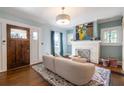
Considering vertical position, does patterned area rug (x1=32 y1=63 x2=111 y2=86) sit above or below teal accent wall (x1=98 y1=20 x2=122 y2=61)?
below

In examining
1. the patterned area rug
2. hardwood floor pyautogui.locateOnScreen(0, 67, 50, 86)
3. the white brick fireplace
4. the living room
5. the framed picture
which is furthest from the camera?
the framed picture

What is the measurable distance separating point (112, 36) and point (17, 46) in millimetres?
4623

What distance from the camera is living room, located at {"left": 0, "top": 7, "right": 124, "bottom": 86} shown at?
2900mm

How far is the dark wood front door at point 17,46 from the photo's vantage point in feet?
12.8

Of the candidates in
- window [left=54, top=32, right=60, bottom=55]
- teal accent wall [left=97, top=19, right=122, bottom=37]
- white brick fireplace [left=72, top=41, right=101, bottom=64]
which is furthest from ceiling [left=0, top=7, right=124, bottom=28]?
window [left=54, top=32, right=60, bottom=55]

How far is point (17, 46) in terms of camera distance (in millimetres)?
4207

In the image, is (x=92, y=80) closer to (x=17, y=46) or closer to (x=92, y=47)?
(x=92, y=47)

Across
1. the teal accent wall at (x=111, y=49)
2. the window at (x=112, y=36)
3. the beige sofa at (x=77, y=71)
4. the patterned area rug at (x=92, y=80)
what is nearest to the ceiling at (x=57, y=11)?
the teal accent wall at (x=111, y=49)

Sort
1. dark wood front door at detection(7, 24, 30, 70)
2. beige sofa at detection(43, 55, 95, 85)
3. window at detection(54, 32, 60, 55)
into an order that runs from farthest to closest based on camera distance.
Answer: window at detection(54, 32, 60, 55) → dark wood front door at detection(7, 24, 30, 70) → beige sofa at detection(43, 55, 95, 85)

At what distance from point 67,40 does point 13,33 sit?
4300mm

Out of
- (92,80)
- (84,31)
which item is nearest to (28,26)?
(84,31)

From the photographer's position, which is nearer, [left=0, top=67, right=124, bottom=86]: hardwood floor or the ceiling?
[left=0, top=67, right=124, bottom=86]: hardwood floor

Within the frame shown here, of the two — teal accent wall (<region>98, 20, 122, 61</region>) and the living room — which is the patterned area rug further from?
teal accent wall (<region>98, 20, 122, 61</region>)
